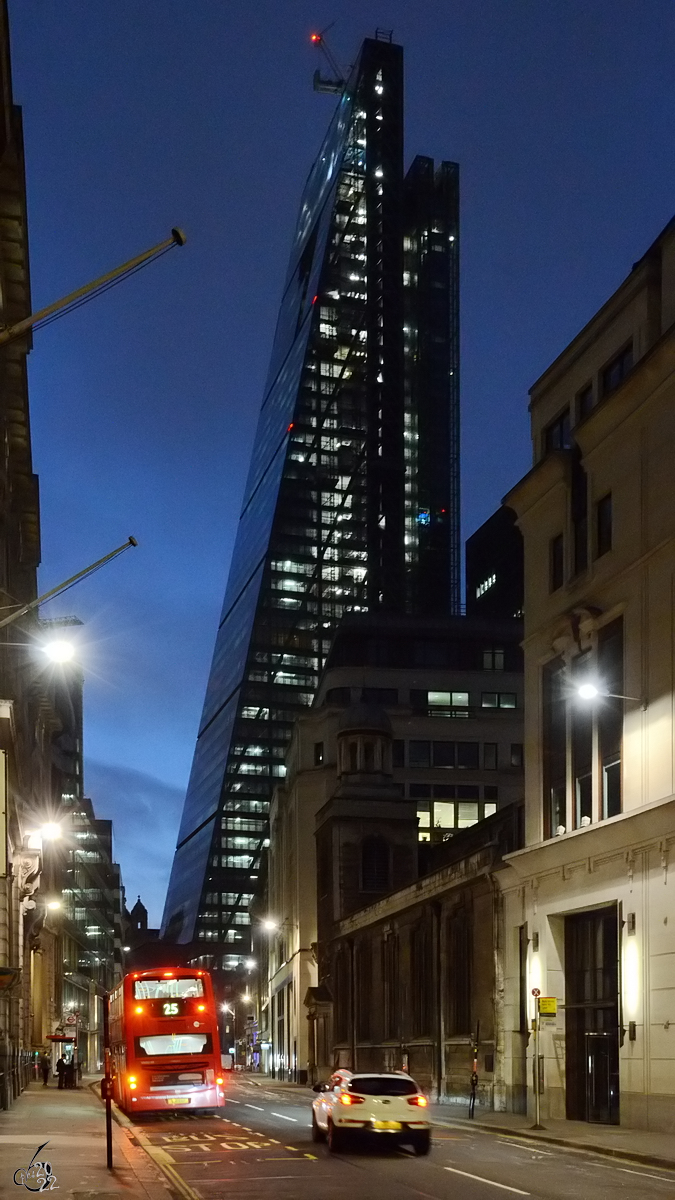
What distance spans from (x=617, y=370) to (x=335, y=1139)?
23.1m

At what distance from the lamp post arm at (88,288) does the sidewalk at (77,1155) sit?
11.2 meters

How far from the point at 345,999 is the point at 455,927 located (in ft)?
87.3

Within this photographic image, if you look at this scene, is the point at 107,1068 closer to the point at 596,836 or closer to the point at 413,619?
the point at 596,836

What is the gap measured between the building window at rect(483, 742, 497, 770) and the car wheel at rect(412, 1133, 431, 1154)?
8736 cm

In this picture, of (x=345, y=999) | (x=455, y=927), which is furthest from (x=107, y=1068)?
(x=345, y=999)

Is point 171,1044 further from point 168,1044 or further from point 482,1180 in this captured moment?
point 482,1180

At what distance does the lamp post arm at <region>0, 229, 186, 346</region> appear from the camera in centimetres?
1491

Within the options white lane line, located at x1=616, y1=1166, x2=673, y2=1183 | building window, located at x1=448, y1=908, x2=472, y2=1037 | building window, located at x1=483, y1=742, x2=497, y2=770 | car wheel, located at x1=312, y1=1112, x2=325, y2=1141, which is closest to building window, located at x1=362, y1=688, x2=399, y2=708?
building window, located at x1=483, y1=742, x2=497, y2=770

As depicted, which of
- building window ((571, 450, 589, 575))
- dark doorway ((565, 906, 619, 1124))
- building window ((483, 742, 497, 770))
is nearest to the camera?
dark doorway ((565, 906, 619, 1124))

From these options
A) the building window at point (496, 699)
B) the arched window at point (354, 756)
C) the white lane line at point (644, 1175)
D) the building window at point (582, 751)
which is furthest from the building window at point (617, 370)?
the building window at point (496, 699)

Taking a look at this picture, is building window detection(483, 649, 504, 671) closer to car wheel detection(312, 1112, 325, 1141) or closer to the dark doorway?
the dark doorway

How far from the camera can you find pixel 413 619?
127688 mm

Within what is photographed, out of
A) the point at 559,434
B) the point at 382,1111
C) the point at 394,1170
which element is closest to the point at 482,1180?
the point at 394,1170

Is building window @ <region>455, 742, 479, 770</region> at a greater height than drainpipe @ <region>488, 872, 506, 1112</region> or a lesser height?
greater
